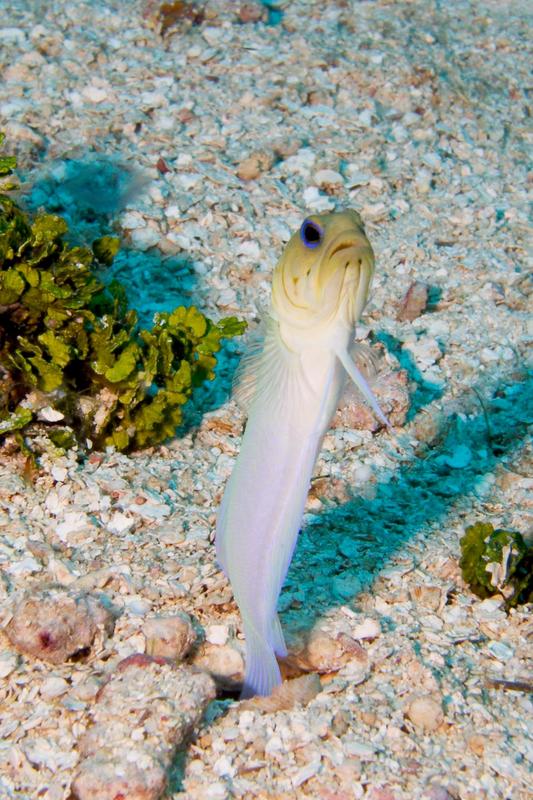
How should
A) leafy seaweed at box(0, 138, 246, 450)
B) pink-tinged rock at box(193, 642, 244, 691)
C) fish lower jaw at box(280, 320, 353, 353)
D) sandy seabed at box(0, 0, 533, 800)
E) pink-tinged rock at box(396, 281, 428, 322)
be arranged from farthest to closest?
1. pink-tinged rock at box(396, 281, 428, 322)
2. leafy seaweed at box(0, 138, 246, 450)
3. pink-tinged rock at box(193, 642, 244, 691)
4. sandy seabed at box(0, 0, 533, 800)
5. fish lower jaw at box(280, 320, 353, 353)

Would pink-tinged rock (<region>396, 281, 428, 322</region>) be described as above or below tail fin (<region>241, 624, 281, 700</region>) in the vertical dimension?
below

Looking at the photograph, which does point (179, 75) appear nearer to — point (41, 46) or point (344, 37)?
point (41, 46)

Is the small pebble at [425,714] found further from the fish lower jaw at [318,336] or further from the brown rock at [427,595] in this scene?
the fish lower jaw at [318,336]

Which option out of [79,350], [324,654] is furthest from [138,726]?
[79,350]

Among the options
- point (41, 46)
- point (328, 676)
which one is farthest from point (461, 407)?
point (41, 46)

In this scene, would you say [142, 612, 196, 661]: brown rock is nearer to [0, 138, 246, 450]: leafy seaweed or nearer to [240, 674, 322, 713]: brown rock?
[240, 674, 322, 713]: brown rock

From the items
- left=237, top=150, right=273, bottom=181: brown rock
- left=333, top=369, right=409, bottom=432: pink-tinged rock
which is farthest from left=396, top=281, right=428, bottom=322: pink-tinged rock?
left=237, top=150, right=273, bottom=181: brown rock

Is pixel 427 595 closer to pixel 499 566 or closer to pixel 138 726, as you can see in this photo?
pixel 499 566
